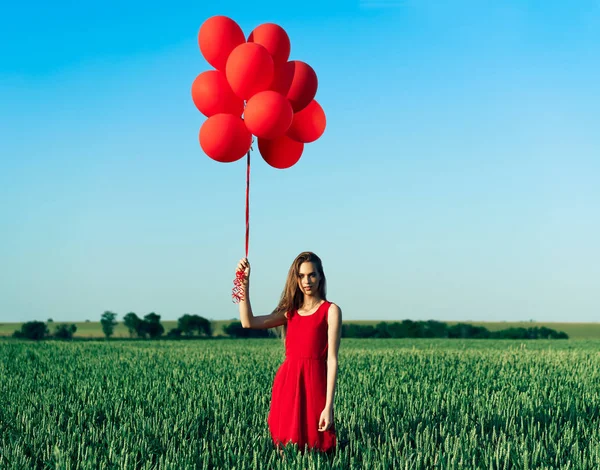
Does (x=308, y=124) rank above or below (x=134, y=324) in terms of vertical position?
above

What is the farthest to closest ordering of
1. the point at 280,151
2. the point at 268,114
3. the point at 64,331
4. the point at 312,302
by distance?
the point at 64,331
the point at 280,151
the point at 268,114
the point at 312,302

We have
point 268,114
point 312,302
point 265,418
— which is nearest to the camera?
point 312,302

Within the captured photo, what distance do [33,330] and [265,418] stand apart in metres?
48.5

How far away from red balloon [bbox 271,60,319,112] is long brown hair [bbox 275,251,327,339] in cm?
Result: 184

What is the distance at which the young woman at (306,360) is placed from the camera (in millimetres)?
5316

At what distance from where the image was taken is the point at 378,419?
7.44 metres

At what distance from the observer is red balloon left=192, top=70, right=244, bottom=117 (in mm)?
6285

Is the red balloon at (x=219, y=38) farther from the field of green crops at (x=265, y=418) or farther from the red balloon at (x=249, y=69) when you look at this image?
the field of green crops at (x=265, y=418)

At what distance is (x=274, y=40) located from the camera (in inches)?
251

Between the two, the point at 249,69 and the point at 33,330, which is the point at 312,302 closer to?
the point at 249,69

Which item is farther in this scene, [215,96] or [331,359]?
[215,96]

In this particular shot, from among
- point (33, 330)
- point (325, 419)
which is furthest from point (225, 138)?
point (33, 330)

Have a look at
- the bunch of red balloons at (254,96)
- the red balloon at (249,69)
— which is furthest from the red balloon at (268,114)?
the red balloon at (249,69)

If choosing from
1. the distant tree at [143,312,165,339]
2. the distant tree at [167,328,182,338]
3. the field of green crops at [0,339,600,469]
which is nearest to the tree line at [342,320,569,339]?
the distant tree at [167,328,182,338]
